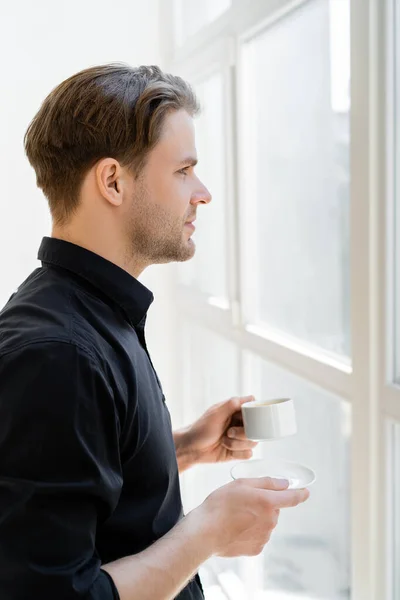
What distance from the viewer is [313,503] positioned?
1938mm

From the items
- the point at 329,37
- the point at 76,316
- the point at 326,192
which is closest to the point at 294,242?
the point at 326,192

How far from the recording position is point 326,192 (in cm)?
172

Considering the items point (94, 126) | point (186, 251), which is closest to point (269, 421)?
point (186, 251)

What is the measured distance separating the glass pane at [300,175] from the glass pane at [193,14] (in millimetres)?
505

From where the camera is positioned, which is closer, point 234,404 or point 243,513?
point 243,513

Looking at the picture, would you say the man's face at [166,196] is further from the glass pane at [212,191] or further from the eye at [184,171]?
→ the glass pane at [212,191]

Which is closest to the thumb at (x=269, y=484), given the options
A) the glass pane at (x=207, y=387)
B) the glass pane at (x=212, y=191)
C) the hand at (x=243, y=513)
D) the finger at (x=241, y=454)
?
the hand at (x=243, y=513)

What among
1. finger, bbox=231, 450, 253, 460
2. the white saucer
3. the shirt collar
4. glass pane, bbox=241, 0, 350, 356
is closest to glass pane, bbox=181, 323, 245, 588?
glass pane, bbox=241, 0, 350, 356

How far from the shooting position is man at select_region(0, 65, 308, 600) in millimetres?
843

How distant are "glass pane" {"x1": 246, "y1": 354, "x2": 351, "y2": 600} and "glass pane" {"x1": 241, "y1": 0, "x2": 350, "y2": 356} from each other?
158 mm

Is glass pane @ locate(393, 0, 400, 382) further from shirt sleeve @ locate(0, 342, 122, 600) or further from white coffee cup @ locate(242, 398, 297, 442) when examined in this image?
shirt sleeve @ locate(0, 342, 122, 600)

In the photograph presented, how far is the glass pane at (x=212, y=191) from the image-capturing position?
98.4 inches

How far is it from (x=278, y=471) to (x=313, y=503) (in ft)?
2.34

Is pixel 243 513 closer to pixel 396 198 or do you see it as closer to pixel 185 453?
pixel 185 453
